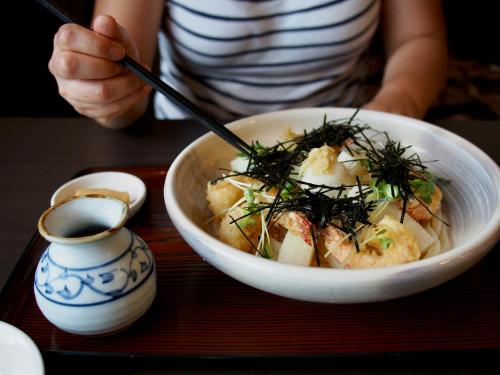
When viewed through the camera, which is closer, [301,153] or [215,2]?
[301,153]

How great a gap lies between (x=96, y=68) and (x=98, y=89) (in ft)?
0.28

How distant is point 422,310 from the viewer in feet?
2.94

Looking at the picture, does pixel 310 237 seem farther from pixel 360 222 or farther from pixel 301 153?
pixel 301 153

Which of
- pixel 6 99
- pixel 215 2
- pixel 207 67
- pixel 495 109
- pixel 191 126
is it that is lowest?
pixel 6 99

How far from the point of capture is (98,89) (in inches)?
49.9

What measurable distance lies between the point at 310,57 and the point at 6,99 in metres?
2.21

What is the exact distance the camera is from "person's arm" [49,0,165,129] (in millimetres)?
1154

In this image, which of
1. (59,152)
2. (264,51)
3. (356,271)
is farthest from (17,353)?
(264,51)

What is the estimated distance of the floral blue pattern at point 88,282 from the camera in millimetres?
→ 800

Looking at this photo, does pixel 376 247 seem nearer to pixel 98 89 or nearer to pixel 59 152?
pixel 98 89

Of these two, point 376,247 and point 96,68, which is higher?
point 96,68

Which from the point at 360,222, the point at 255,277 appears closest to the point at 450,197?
the point at 360,222

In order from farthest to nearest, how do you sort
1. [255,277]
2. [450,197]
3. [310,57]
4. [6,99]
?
[6,99] → [310,57] → [450,197] → [255,277]

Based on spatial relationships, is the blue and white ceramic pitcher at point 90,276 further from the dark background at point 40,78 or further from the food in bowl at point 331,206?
the dark background at point 40,78
